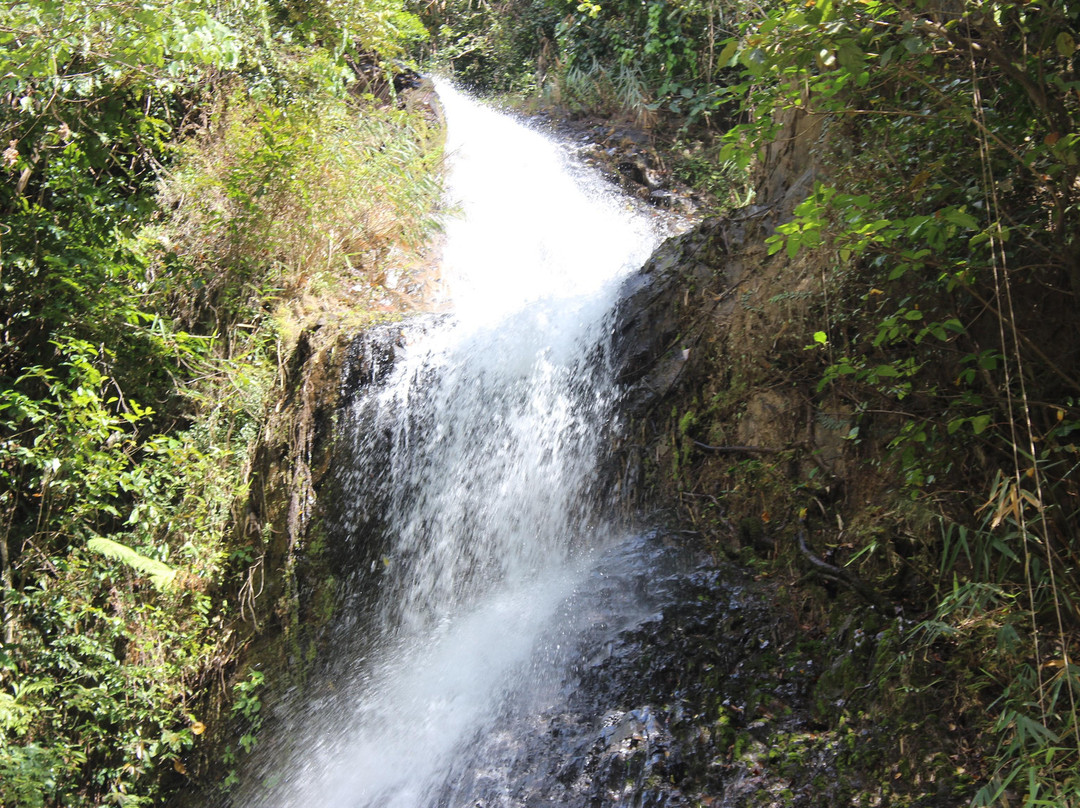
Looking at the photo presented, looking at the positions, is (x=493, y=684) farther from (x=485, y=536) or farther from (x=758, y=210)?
(x=758, y=210)

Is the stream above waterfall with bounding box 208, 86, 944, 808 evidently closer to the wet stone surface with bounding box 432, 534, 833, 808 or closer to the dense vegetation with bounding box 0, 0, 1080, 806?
the wet stone surface with bounding box 432, 534, 833, 808

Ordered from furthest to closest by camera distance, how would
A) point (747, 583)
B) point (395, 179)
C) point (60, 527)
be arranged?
point (395, 179) < point (60, 527) < point (747, 583)

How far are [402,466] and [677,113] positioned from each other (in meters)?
6.92

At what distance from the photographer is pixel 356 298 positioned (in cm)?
772

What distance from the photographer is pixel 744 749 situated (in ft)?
10.9

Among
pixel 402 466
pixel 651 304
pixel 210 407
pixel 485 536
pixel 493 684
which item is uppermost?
pixel 210 407

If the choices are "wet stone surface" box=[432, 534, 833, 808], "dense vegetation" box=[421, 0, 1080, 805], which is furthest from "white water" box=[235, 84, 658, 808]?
"dense vegetation" box=[421, 0, 1080, 805]

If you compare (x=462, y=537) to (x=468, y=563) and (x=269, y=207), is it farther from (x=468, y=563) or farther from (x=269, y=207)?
(x=269, y=207)

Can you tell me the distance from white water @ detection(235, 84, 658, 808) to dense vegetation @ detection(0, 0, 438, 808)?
3.96 ft

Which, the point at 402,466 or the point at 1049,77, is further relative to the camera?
the point at 402,466

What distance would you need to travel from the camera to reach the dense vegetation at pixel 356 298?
118 inches

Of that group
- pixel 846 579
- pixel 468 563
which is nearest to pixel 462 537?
pixel 468 563

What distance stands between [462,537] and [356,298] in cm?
316

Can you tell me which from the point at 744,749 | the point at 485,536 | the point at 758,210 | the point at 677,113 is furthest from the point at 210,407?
the point at 677,113
